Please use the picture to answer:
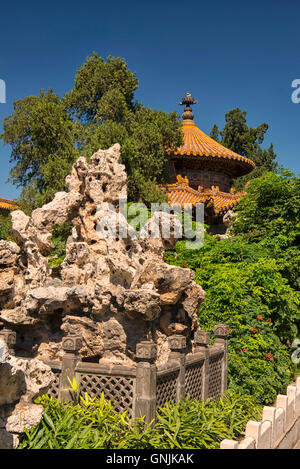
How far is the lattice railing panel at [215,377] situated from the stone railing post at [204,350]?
29cm

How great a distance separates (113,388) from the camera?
651cm

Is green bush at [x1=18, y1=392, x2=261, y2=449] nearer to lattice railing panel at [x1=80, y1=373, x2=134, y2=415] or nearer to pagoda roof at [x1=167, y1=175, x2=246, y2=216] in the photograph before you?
lattice railing panel at [x1=80, y1=373, x2=134, y2=415]

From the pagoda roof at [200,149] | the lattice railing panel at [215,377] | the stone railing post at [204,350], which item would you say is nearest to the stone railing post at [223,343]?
the lattice railing panel at [215,377]

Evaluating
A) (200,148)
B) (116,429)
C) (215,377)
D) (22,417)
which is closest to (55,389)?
(116,429)

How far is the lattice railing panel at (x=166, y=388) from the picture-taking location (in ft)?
21.7

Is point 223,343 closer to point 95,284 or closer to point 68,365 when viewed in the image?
point 95,284

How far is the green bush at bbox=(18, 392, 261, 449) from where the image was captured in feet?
17.7

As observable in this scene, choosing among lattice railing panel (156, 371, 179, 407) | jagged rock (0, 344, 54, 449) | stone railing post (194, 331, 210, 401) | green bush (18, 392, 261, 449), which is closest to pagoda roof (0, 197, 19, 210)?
stone railing post (194, 331, 210, 401)

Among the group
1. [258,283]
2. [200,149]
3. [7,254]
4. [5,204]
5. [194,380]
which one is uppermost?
[200,149]

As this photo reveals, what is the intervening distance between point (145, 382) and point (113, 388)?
1.78 feet

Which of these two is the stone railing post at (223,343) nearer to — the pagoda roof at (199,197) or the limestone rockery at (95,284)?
the limestone rockery at (95,284)

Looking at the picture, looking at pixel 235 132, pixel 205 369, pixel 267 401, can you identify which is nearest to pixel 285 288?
pixel 267 401

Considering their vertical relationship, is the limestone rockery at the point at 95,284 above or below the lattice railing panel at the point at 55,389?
above
